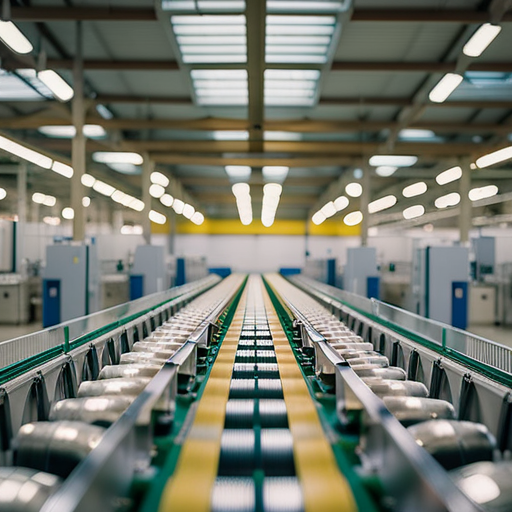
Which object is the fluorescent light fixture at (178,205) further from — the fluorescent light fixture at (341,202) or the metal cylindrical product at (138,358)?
the metal cylindrical product at (138,358)

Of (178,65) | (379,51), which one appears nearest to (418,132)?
(379,51)

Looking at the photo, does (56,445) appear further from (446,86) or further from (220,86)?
(220,86)

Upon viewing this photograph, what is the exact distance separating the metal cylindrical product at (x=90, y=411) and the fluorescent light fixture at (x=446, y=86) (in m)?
6.59

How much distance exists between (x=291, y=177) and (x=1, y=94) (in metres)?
11.2

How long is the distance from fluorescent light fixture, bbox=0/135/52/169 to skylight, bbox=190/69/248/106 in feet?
12.2

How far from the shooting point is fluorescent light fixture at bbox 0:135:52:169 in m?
8.73

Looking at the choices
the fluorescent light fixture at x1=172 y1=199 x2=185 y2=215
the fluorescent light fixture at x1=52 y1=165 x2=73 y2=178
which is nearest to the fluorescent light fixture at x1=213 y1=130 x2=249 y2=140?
the fluorescent light fixture at x1=172 y1=199 x2=185 y2=215

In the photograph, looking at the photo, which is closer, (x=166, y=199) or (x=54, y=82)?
(x=54, y=82)

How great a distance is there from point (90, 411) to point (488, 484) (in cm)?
231

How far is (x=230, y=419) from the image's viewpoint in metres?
3.09

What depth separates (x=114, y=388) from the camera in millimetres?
3377

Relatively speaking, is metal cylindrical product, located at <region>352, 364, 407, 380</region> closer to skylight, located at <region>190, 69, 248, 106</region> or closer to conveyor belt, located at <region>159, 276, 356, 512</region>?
conveyor belt, located at <region>159, 276, 356, 512</region>

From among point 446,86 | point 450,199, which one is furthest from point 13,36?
Result: point 450,199

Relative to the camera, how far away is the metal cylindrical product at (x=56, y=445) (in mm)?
2496
